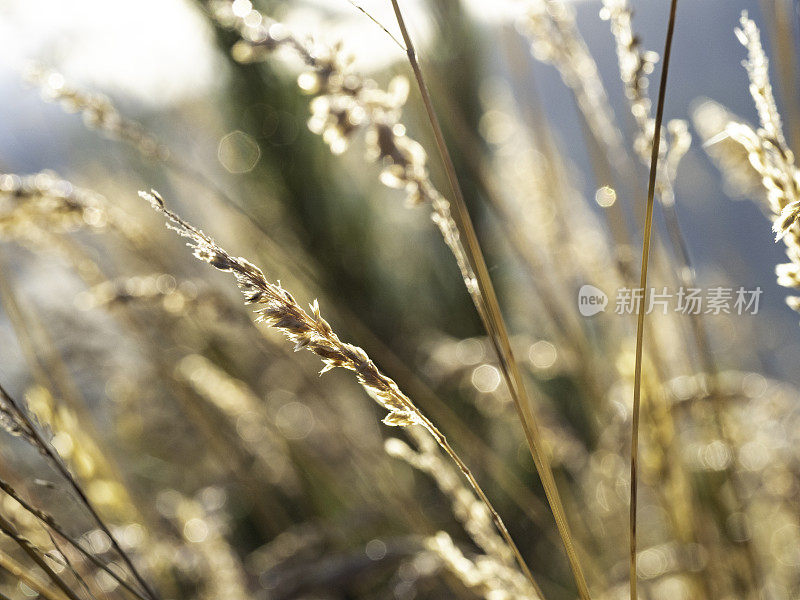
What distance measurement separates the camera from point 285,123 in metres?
1.38

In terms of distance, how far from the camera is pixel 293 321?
388 millimetres

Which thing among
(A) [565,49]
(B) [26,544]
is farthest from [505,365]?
(A) [565,49]

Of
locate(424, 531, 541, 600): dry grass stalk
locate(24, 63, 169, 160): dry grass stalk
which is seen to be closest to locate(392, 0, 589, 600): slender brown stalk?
locate(424, 531, 541, 600): dry grass stalk

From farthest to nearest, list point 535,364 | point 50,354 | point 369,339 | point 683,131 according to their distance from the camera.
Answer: point 535,364
point 50,354
point 369,339
point 683,131

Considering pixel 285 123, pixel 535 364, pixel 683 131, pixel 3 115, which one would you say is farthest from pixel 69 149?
pixel 683 131

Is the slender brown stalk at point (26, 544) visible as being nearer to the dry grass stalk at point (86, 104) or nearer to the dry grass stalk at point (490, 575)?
the dry grass stalk at point (490, 575)

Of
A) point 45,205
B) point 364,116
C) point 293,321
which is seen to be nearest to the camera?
point 293,321

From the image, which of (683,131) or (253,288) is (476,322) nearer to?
(683,131)

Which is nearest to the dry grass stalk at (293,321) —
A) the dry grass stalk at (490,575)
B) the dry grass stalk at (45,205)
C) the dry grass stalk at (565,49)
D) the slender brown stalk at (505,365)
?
the slender brown stalk at (505,365)

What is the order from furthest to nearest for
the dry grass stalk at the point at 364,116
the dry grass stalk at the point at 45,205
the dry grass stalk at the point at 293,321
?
the dry grass stalk at the point at 45,205 → the dry grass stalk at the point at 364,116 → the dry grass stalk at the point at 293,321

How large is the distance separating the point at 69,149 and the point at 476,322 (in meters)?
1.36

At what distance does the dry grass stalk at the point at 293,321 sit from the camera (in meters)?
0.37

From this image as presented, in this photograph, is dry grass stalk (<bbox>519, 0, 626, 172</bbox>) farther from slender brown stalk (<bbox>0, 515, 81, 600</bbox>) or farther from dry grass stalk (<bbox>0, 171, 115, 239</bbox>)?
slender brown stalk (<bbox>0, 515, 81, 600</bbox>)

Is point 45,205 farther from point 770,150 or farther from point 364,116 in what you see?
point 770,150
